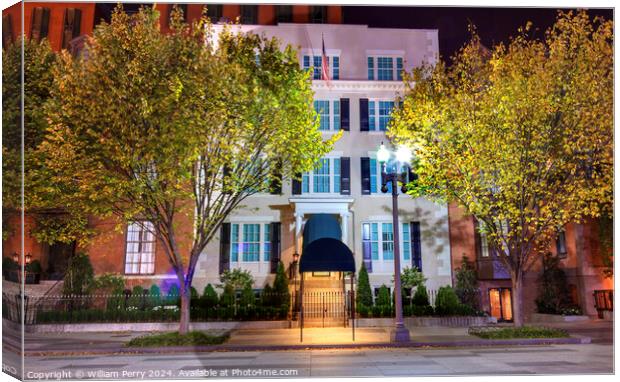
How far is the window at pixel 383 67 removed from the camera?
18672 millimetres

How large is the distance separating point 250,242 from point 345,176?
4.49 metres

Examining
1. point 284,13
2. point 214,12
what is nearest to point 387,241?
point 284,13

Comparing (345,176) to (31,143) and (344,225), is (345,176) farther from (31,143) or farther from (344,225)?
(31,143)

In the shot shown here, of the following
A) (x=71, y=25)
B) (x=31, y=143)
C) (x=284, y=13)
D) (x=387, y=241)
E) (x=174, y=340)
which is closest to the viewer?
→ (x=71, y=25)

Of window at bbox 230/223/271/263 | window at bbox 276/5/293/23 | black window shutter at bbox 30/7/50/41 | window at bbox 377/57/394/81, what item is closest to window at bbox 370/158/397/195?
window at bbox 377/57/394/81

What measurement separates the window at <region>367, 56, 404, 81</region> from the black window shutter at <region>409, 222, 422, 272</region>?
18.9 ft

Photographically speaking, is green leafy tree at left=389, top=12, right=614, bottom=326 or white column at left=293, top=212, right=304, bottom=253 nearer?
green leafy tree at left=389, top=12, right=614, bottom=326

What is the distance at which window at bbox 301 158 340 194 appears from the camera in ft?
61.2

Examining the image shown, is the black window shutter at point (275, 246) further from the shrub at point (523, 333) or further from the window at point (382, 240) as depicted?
the shrub at point (523, 333)

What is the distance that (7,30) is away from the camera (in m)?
9.28

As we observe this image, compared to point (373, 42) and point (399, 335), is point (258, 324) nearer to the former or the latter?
point (399, 335)

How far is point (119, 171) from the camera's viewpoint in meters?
12.7

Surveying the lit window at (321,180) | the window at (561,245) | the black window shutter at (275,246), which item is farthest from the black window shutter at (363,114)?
the window at (561,245)

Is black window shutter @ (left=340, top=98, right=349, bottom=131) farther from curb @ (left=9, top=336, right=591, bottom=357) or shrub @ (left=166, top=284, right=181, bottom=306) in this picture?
curb @ (left=9, top=336, right=591, bottom=357)
